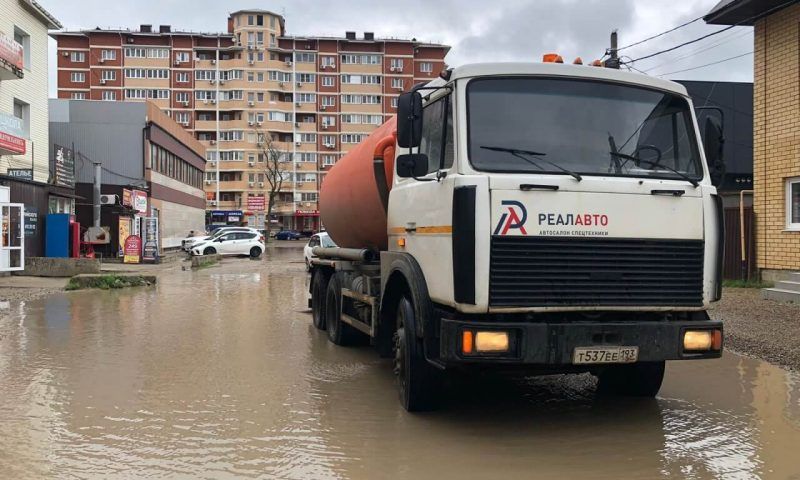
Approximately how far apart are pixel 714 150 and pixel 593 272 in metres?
1.73

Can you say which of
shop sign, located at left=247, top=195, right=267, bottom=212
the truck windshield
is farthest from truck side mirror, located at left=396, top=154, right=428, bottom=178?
shop sign, located at left=247, top=195, right=267, bottom=212

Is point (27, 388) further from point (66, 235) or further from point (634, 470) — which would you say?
point (66, 235)

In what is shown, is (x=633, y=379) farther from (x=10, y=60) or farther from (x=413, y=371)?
(x=10, y=60)

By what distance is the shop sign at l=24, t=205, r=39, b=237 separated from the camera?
23.6 meters

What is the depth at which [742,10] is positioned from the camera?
1465 cm

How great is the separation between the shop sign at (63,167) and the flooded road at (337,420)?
2167cm

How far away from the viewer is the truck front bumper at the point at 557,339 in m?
4.84

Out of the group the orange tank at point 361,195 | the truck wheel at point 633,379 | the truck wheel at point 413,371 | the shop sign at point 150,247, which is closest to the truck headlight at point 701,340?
the truck wheel at point 633,379

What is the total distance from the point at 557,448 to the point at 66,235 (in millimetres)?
24180

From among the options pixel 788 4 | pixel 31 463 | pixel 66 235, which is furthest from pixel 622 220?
pixel 66 235

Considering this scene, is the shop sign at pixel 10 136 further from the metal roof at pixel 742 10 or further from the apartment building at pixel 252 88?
the apartment building at pixel 252 88

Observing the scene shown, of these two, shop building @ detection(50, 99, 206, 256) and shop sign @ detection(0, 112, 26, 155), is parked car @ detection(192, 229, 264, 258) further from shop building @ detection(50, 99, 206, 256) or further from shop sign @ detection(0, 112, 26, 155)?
shop sign @ detection(0, 112, 26, 155)

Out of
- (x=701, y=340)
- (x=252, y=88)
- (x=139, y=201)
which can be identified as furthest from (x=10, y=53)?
(x=252, y=88)

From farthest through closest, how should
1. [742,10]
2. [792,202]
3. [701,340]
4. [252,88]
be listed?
[252,88], [742,10], [792,202], [701,340]
